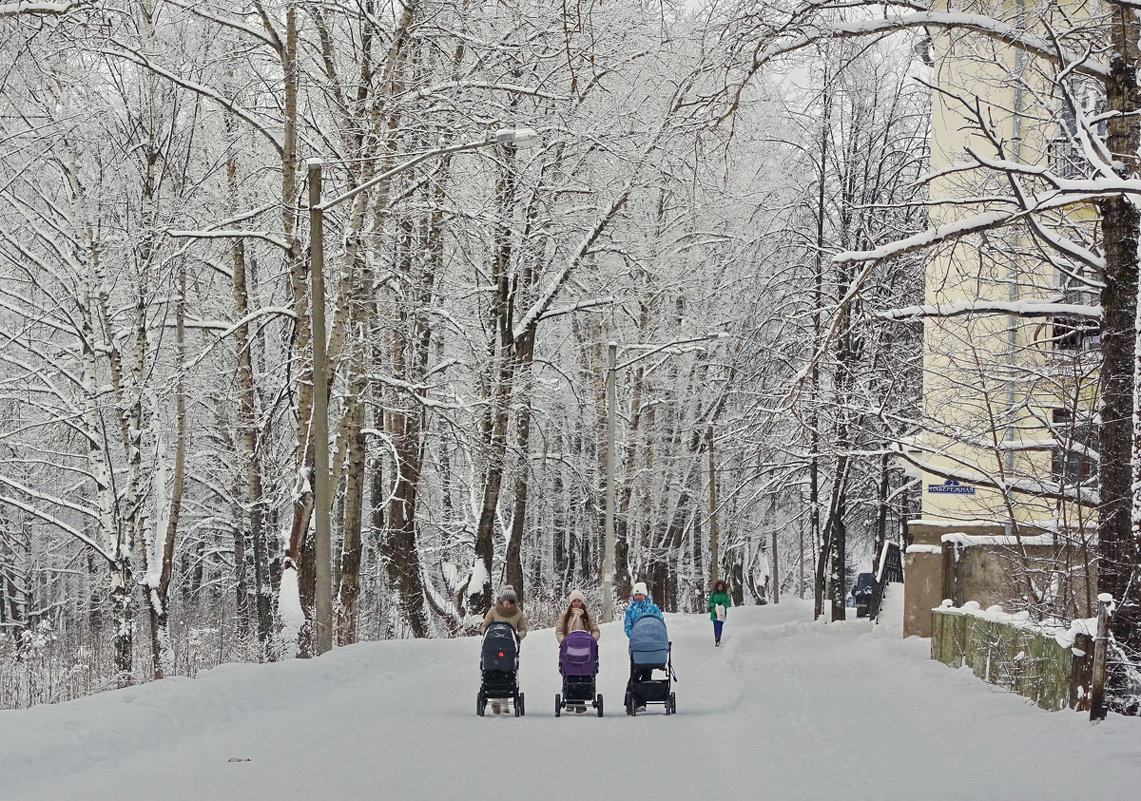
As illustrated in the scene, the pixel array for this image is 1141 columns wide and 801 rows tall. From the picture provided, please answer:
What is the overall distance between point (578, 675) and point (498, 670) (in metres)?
1.00

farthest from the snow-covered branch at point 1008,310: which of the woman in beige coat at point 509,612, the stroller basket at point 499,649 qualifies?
the woman in beige coat at point 509,612

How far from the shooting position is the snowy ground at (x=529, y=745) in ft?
28.0

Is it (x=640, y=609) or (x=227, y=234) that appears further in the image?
(x=227, y=234)

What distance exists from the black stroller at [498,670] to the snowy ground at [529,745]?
0.87 ft

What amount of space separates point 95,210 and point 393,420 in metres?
11.0

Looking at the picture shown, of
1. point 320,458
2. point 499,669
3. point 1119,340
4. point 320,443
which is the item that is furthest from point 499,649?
point 1119,340

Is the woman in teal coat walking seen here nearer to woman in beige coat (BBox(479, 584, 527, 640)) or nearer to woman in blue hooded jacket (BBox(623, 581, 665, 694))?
woman in blue hooded jacket (BBox(623, 581, 665, 694))

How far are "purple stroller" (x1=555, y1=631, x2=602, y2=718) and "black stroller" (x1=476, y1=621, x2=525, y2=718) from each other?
1.96 feet

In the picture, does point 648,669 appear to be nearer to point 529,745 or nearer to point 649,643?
point 649,643

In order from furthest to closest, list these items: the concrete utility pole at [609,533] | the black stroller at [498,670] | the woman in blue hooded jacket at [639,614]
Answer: the concrete utility pole at [609,533], the woman in blue hooded jacket at [639,614], the black stroller at [498,670]

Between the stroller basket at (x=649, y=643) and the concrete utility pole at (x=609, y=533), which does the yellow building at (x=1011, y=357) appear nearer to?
the stroller basket at (x=649, y=643)

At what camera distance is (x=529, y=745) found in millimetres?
11102

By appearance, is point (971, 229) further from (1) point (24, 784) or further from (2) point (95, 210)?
(2) point (95, 210)

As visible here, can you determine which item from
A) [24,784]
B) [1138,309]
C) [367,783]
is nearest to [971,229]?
[1138,309]
